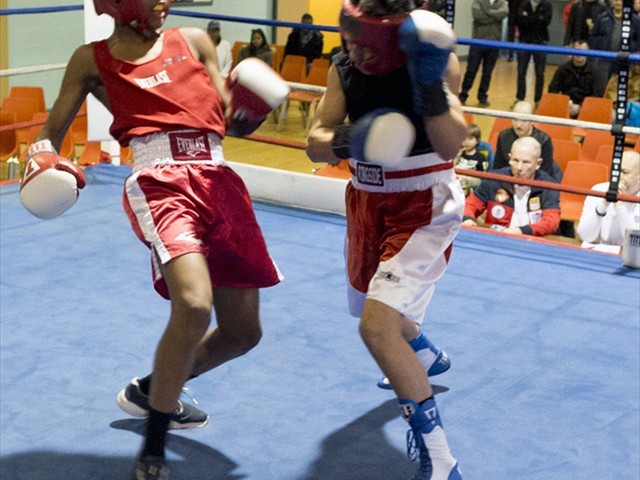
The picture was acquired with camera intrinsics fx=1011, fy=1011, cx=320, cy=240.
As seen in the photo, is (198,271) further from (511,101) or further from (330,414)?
(511,101)

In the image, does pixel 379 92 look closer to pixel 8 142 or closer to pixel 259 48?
pixel 8 142

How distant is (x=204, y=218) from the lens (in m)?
2.12

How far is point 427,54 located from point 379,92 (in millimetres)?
257

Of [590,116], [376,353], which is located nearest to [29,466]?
[376,353]

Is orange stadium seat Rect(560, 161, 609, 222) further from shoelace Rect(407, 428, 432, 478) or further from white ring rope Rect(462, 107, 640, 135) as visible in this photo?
shoelace Rect(407, 428, 432, 478)

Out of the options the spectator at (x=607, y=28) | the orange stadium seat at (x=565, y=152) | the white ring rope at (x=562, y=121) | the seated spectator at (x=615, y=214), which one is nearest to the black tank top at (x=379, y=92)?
the white ring rope at (x=562, y=121)

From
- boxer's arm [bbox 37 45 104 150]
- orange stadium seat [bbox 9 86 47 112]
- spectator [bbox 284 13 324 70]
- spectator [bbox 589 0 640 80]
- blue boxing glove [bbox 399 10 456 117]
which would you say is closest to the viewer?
blue boxing glove [bbox 399 10 456 117]

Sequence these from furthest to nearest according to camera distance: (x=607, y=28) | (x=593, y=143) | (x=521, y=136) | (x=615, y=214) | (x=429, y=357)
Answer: (x=607, y=28), (x=593, y=143), (x=521, y=136), (x=615, y=214), (x=429, y=357)

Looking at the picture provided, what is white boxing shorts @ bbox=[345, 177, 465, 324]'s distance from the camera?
2.06 metres

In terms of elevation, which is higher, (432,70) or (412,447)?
(432,70)

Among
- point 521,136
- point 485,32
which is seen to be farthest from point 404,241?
point 485,32

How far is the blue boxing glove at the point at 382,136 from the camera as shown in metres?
1.87

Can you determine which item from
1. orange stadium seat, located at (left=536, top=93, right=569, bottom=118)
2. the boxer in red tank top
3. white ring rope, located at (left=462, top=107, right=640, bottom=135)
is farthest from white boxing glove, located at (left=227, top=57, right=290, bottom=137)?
orange stadium seat, located at (left=536, top=93, right=569, bottom=118)

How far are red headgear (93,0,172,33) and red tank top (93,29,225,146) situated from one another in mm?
76
